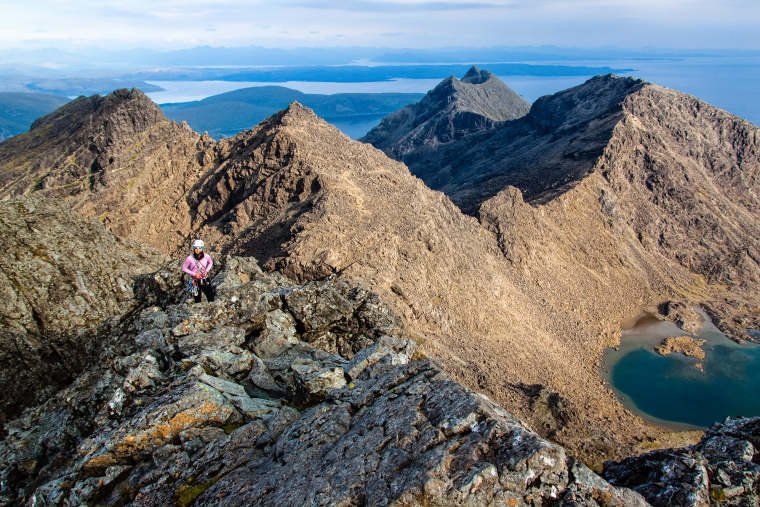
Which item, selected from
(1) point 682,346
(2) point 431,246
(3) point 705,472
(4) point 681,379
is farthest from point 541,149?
(3) point 705,472

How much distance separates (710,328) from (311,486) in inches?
2897

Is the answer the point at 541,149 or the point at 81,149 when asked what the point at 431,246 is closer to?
the point at 81,149

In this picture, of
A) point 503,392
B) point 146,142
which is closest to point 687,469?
point 503,392

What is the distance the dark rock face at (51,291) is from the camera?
19.0m

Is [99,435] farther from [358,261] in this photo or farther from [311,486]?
[358,261]

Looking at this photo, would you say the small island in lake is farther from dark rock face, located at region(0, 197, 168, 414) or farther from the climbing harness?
dark rock face, located at region(0, 197, 168, 414)

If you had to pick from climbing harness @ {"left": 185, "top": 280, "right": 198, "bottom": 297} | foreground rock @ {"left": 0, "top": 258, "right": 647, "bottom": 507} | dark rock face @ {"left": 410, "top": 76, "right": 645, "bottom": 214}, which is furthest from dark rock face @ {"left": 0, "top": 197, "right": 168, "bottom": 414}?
dark rock face @ {"left": 410, "top": 76, "right": 645, "bottom": 214}

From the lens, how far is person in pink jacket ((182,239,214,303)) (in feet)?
61.5

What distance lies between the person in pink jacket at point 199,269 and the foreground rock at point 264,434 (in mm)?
1669

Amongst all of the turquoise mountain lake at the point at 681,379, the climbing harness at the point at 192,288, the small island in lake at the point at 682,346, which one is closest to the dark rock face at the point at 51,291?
the climbing harness at the point at 192,288

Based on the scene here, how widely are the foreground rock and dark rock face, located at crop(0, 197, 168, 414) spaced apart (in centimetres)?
357

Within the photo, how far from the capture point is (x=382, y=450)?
32.9ft

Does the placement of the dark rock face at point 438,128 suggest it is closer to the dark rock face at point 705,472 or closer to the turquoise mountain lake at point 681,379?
the turquoise mountain lake at point 681,379

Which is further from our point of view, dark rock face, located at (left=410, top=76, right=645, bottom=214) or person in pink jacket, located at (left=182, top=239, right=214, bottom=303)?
dark rock face, located at (left=410, top=76, right=645, bottom=214)
